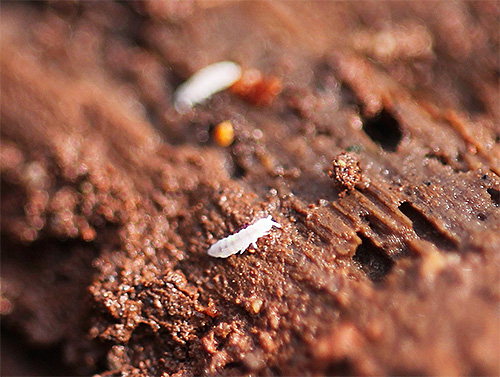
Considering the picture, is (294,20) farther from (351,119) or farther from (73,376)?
(73,376)

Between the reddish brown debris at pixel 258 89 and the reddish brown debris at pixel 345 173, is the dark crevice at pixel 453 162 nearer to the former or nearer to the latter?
the reddish brown debris at pixel 345 173

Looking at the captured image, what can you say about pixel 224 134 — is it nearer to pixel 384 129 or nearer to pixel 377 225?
pixel 384 129

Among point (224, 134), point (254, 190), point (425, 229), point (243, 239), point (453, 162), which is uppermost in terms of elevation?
point (453, 162)

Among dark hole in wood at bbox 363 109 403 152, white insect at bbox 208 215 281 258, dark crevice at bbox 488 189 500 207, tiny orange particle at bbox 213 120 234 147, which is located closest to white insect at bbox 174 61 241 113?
tiny orange particle at bbox 213 120 234 147

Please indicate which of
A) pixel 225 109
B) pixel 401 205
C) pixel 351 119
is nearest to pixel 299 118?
pixel 351 119

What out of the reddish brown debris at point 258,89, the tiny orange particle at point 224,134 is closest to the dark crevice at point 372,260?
the tiny orange particle at point 224,134

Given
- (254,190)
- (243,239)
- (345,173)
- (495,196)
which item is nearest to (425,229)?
(495,196)

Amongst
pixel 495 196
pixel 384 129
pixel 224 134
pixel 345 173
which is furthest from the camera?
pixel 224 134
